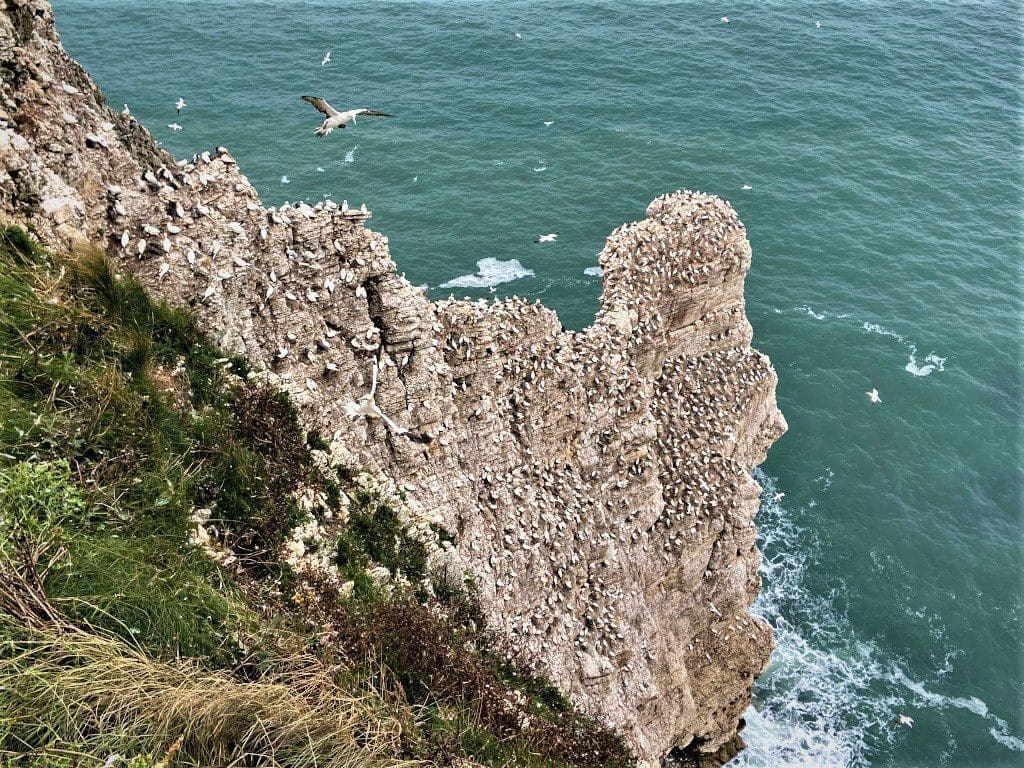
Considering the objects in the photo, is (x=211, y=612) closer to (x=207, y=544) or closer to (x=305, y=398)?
(x=207, y=544)

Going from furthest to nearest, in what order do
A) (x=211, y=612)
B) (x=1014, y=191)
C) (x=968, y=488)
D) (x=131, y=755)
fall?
1. (x=1014, y=191)
2. (x=968, y=488)
3. (x=211, y=612)
4. (x=131, y=755)

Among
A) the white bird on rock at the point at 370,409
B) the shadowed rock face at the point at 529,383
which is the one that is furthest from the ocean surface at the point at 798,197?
the white bird on rock at the point at 370,409

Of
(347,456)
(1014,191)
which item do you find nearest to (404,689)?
(347,456)

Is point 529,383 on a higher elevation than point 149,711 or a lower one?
lower

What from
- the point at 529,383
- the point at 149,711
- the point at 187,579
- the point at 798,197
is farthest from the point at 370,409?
the point at 798,197

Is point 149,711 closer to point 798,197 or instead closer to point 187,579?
point 187,579
